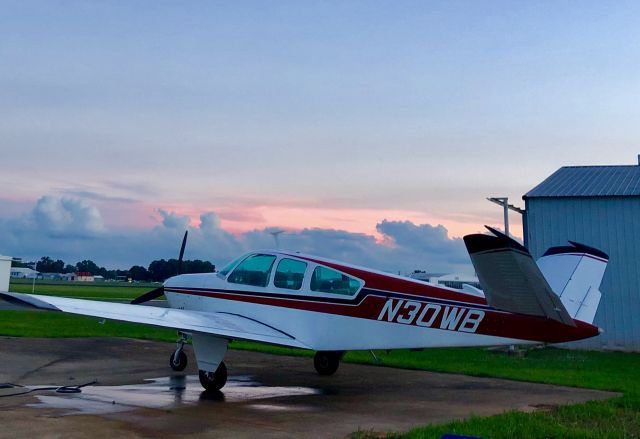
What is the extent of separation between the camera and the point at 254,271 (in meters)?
11.1

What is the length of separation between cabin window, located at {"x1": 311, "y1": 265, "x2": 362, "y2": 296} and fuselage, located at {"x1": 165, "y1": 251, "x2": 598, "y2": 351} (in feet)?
0.05

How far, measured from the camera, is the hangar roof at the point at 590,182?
1947cm

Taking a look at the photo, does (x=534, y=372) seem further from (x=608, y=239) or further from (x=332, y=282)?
(x=608, y=239)

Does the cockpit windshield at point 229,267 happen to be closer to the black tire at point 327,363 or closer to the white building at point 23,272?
the black tire at point 327,363

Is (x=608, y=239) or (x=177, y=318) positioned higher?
(x=608, y=239)

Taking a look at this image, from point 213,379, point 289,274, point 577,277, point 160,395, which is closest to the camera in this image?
point 577,277

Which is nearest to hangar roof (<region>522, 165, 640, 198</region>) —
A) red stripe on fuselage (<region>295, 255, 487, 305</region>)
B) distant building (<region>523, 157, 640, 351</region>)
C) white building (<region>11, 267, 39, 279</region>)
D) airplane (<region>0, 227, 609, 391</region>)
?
distant building (<region>523, 157, 640, 351</region>)

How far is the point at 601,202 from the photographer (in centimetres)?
1934

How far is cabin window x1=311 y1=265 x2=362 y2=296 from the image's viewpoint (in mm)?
10188

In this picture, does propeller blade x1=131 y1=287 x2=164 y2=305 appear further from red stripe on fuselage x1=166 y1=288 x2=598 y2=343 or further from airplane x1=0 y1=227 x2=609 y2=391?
airplane x1=0 y1=227 x2=609 y2=391

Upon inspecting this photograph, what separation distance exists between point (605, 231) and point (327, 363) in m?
11.3

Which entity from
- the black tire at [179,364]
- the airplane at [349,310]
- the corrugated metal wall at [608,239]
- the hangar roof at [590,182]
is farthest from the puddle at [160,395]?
the hangar roof at [590,182]

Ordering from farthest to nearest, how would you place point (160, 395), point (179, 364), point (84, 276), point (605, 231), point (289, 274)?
point (84, 276), point (605, 231), point (179, 364), point (289, 274), point (160, 395)

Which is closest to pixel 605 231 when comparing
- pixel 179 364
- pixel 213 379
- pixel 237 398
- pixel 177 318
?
pixel 179 364
